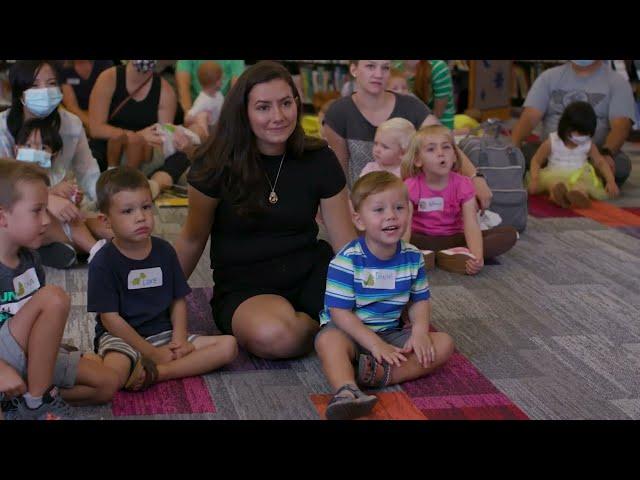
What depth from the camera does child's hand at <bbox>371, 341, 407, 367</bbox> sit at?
9.17ft

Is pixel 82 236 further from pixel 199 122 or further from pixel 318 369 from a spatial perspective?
pixel 199 122

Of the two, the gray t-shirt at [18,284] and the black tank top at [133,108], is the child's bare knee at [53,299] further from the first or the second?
the black tank top at [133,108]

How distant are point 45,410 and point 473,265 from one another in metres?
2.11

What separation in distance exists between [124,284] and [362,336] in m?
0.71

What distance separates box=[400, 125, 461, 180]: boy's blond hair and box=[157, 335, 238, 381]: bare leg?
1.52 metres

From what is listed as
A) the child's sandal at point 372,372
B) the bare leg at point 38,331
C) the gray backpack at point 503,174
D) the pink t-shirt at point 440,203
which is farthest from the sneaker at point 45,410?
the gray backpack at point 503,174

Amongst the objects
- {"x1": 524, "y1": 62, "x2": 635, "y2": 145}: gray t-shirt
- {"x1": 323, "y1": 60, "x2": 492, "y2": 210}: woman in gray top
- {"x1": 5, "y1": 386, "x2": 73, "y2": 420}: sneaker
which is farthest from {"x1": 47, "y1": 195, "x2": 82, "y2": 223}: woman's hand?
{"x1": 524, "y1": 62, "x2": 635, "y2": 145}: gray t-shirt

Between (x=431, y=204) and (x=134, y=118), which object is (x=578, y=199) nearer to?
(x=431, y=204)

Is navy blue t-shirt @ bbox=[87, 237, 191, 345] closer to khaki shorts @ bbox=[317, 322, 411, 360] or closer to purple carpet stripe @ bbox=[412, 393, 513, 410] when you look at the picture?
khaki shorts @ bbox=[317, 322, 411, 360]

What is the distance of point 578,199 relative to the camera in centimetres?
539

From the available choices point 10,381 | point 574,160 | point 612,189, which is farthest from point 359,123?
point 10,381

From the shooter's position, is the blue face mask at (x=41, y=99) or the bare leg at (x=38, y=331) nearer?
the bare leg at (x=38, y=331)

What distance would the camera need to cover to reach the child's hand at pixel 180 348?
2887 millimetres

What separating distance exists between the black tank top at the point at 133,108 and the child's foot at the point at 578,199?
238 cm
